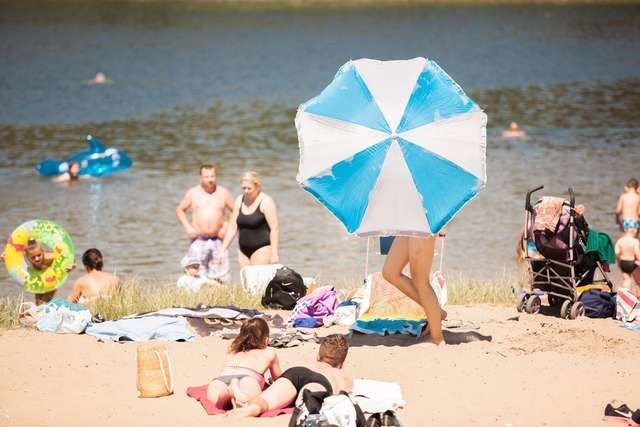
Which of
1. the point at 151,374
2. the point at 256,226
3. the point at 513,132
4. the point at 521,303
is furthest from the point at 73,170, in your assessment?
the point at 151,374

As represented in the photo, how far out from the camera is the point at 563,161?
82.1 feet

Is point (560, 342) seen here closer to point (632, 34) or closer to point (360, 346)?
point (360, 346)

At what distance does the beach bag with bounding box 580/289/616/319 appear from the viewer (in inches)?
451

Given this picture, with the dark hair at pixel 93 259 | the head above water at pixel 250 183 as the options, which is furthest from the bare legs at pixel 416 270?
the dark hair at pixel 93 259

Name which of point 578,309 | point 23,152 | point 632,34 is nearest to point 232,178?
point 23,152

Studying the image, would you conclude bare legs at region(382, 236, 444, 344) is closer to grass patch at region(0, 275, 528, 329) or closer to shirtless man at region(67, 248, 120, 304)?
grass patch at region(0, 275, 528, 329)

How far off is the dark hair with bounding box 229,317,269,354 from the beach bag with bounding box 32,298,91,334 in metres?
2.25

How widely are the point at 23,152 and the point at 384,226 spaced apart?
60.9ft

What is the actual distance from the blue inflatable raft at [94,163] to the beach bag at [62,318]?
12831 mm

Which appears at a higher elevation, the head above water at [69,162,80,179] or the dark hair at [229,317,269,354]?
the head above water at [69,162,80,179]

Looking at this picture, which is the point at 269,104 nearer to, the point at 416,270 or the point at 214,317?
the point at 214,317

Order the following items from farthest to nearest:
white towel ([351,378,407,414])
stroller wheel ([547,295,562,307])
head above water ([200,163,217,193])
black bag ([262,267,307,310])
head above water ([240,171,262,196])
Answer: head above water ([200,163,217,193])
head above water ([240,171,262,196])
black bag ([262,267,307,310])
stroller wheel ([547,295,562,307])
white towel ([351,378,407,414])

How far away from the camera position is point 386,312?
11.0 meters

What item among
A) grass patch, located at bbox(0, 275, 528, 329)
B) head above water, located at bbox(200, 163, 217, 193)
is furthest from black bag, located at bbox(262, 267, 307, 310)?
head above water, located at bbox(200, 163, 217, 193)
